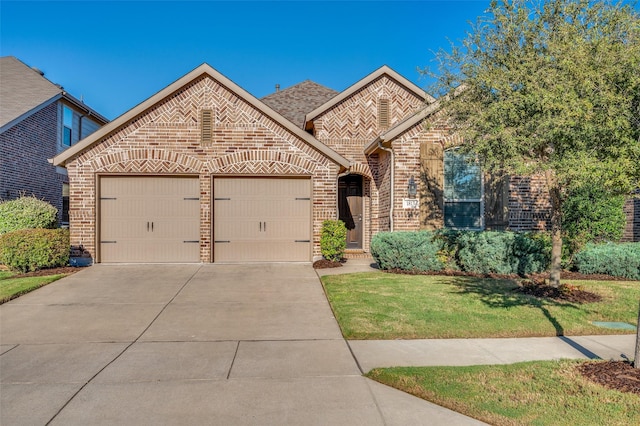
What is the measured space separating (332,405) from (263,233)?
29.3 feet

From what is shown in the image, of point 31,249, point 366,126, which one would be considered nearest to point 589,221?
point 366,126

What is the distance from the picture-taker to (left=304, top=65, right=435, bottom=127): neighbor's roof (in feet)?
52.4

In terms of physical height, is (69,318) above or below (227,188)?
below

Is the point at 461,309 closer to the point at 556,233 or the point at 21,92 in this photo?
the point at 556,233

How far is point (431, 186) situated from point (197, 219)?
6.94 metres

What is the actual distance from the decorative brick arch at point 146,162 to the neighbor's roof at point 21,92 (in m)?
6.38

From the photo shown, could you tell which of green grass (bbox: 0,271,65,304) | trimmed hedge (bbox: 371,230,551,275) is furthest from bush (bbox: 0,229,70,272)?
trimmed hedge (bbox: 371,230,551,275)

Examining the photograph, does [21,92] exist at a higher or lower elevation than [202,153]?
higher

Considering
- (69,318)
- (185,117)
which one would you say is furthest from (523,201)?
(69,318)

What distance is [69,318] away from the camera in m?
7.32

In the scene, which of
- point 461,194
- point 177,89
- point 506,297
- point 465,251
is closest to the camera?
point 506,297

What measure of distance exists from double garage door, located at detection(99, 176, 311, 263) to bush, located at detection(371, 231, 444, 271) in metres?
2.53

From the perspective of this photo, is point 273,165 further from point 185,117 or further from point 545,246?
point 545,246

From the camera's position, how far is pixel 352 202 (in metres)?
16.6
